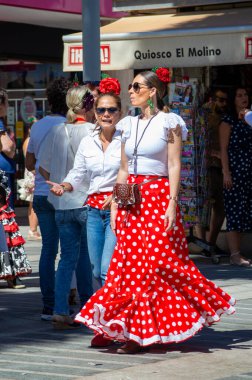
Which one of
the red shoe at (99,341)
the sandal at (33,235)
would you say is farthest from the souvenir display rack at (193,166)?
the red shoe at (99,341)

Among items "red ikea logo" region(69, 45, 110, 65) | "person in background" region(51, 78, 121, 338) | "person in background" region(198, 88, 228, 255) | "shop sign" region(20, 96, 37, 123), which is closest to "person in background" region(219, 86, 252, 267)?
"person in background" region(198, 88, 228, 255)

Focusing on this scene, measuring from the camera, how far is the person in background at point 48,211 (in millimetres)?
9219

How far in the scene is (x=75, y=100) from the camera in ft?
28.8

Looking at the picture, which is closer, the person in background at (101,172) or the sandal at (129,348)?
the sandal at (129,348)

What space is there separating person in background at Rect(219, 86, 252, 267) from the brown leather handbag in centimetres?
564

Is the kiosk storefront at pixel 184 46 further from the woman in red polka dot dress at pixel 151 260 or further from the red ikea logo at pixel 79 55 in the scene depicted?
the woman in red polka dot dress at pixel 151 260

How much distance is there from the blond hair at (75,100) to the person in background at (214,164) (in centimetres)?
517

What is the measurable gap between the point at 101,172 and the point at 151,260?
2.97ft

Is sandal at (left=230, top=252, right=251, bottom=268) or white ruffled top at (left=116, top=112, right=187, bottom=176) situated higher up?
white ruffled top at (left=116, top=112, right=187, bottom=176)

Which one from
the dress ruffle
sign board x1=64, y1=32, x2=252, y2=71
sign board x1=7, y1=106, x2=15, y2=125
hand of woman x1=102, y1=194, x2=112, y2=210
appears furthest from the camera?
sign board x1=7, y1=106, x2=15, y2=125

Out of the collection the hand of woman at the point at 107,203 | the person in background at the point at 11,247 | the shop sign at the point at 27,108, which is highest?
the shop sign at the point at 27,108

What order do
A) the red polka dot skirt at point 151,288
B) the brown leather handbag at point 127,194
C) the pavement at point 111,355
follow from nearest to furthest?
the pavement at point 111,355
the red polka dot skirt at point 151,288
the brown leather handbag at point 127,194

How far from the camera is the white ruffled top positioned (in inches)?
A: 306

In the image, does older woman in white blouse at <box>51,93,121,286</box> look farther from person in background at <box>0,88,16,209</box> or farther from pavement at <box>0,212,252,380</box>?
person in background at <box>0,88,16,209</box>
